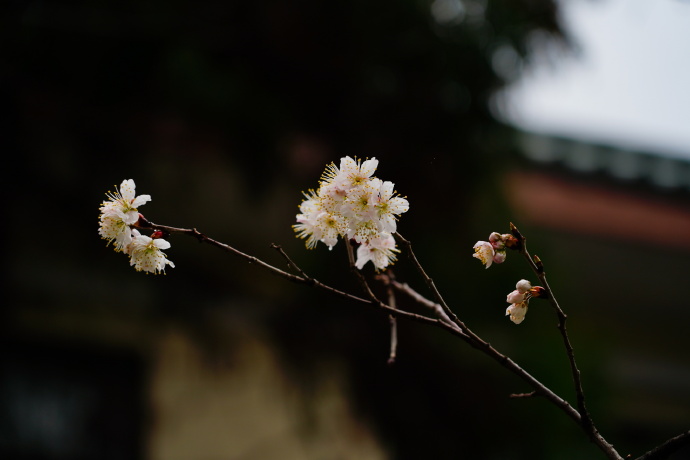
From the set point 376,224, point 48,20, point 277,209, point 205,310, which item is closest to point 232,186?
point 277,209

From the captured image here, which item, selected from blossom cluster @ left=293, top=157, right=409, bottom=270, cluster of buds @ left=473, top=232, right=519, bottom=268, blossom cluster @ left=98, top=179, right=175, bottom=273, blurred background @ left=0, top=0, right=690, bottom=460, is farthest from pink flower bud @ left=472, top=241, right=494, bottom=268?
blurred background @ left=0, top=0, right=690, bottom=460

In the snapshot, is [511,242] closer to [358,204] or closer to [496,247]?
[496,247]

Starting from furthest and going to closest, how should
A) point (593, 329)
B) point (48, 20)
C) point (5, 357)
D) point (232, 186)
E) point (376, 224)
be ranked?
point (593, 329) < point (232, 186) < point (5, 357) < point (48, 20) < point (376, 224)

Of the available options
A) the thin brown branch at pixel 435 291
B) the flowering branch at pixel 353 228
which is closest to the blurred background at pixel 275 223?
the flowering branch at pixel 353 228

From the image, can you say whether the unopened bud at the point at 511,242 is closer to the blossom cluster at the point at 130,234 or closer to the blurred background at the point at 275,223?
the blossom cluster at the point at 130,234

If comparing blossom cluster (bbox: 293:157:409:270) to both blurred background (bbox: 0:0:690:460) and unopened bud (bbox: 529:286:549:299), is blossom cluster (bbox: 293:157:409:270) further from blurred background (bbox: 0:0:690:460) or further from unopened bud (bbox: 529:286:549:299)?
blurred background (bbox: 0:0:690:460)

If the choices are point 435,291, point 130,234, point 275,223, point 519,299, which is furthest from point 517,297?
point 275,223

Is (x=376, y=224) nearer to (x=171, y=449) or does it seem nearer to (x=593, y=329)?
(x=171, y=449)
